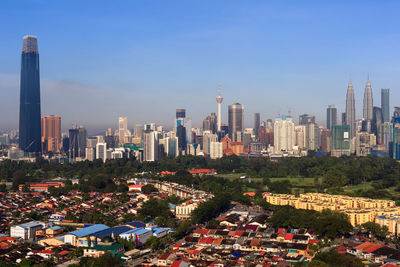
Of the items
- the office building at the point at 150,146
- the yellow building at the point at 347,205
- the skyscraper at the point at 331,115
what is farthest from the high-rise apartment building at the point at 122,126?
the yellow building at the point at 347,205

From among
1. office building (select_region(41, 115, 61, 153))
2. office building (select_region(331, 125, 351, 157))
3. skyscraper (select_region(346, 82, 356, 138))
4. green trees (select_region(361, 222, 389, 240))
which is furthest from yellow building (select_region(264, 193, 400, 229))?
skyscraper (select_region(346, 82, 356, 138))

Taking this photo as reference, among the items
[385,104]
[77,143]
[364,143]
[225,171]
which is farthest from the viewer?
[385,104]

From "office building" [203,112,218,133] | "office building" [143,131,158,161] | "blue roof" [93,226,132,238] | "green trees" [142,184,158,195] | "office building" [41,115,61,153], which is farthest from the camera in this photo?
"office building" [203,112,218,133]

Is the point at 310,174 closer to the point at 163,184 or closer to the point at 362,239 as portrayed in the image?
the point at 163,184

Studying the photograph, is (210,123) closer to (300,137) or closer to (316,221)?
(300,137)

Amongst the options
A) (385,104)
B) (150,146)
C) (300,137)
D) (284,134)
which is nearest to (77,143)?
(150,146)

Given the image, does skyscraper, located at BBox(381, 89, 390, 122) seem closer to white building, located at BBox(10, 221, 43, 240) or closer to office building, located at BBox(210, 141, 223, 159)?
office building, located at BBox(210, 141, 223, 159)
